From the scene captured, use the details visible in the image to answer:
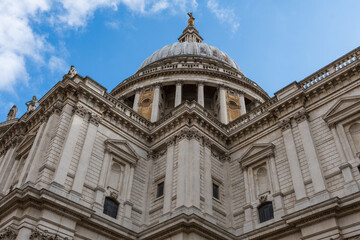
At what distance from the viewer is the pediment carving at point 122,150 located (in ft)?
70.5

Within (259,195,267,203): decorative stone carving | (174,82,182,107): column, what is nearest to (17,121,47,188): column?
(259,195,267,203): decorative stone carving

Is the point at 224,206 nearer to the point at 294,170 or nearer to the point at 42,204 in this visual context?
the point at 294,170

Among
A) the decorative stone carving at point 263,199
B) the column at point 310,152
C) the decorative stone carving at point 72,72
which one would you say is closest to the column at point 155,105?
the decorative stone carving at point 72,72

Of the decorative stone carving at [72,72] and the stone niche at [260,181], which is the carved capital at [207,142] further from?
the decorative stone carving at [72,72]

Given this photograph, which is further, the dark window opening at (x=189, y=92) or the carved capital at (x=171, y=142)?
the dark window opening at (x=189, y=92)

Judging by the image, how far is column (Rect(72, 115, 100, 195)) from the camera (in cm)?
1834

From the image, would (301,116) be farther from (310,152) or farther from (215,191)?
(215,191)

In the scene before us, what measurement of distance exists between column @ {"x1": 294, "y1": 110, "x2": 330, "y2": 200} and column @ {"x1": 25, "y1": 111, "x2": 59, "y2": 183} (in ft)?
47.5

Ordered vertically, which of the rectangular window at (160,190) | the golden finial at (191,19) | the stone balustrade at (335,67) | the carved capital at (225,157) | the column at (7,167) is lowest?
the rectangular window at (160,190)

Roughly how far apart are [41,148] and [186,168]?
8311mm

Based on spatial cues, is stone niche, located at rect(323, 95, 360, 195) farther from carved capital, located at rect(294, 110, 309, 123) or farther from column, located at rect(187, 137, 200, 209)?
column, located at rect(187, 137, 200, 209)

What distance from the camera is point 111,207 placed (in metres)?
19.6

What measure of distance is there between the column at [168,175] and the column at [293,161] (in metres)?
7.00

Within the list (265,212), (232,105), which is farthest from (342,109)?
(232,105)
